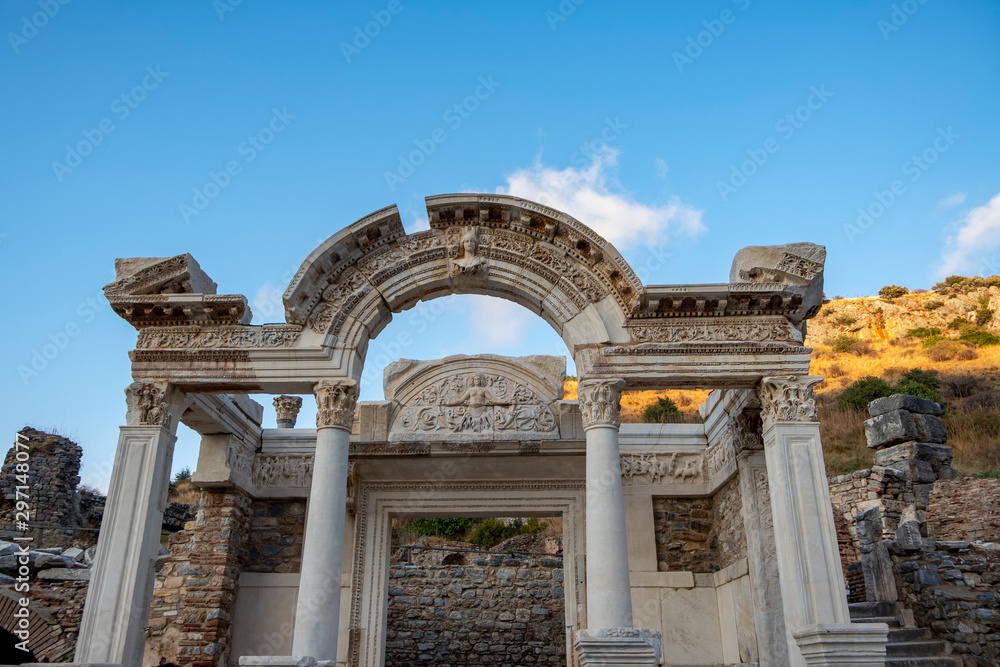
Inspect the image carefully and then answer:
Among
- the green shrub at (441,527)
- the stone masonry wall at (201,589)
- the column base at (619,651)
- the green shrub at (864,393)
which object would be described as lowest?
the column base at (619,651)

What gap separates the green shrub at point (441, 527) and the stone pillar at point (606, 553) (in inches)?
536

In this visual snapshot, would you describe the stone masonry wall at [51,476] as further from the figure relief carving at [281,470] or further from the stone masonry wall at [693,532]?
the stone masonry wall at [693,532]

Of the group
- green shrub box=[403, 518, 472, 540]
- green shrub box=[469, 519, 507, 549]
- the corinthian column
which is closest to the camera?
the corinthian column

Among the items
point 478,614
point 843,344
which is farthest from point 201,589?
point 843,344

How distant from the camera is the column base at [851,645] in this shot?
22.7ft

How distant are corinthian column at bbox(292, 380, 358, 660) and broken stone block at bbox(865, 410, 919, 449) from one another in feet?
35.6

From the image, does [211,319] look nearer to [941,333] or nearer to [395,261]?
[395,261]

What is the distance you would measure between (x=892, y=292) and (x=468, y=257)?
47.7 m

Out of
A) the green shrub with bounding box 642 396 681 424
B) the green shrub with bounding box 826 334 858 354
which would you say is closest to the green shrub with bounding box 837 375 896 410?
the green shrub with bounding box 642 396 681 424

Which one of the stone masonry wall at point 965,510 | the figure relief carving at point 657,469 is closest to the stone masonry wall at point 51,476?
the figure relief carving at point 657,469

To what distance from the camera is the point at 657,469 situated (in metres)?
10.8

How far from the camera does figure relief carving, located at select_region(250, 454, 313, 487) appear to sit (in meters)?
11.0

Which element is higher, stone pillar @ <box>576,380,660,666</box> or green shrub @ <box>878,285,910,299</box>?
green shrub @ <box>878,285,910,299</box>

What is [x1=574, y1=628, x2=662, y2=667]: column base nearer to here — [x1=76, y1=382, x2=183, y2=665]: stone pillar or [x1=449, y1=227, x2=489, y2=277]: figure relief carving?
[x1=449, y1=227, x2=489, y2=277]: figure relief carving
